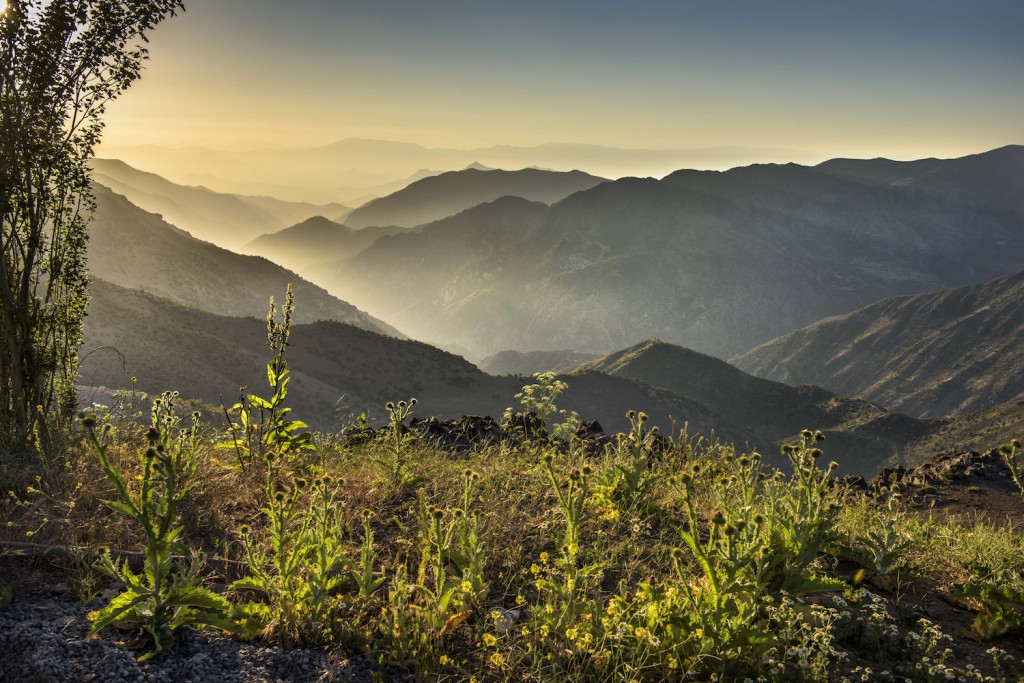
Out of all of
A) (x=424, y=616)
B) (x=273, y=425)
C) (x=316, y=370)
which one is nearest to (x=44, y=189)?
(x=273, y=425)

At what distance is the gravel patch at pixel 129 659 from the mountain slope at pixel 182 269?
85.0 metres

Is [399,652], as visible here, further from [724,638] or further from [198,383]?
[198,383]

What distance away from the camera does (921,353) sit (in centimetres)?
12256

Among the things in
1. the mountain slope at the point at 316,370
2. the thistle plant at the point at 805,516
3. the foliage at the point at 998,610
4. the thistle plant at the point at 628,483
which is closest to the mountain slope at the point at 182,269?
the mountain slope at the point at 316,370

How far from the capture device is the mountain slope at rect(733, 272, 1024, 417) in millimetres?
108438

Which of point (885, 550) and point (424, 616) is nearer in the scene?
point (424, 616)

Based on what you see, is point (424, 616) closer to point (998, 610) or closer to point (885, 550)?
point (885, 550)

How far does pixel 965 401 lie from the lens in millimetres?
105062

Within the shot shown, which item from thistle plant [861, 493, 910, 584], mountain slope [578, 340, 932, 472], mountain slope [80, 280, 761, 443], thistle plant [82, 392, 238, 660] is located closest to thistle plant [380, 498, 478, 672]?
thistle plant [82, 392, 238, 660]

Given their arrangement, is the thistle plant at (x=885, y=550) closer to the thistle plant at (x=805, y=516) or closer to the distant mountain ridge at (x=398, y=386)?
the thistle plant at (x=805, y=516)

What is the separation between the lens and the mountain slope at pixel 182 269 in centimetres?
8381

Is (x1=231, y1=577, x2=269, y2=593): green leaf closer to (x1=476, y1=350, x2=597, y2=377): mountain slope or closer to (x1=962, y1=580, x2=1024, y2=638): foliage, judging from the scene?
(x1=962, y1=580, x2=1024, y2=638): foliage

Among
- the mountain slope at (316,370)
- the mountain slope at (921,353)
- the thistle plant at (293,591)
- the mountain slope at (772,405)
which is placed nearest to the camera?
the thistle plant at (293,591)

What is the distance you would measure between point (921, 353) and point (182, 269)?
127m
